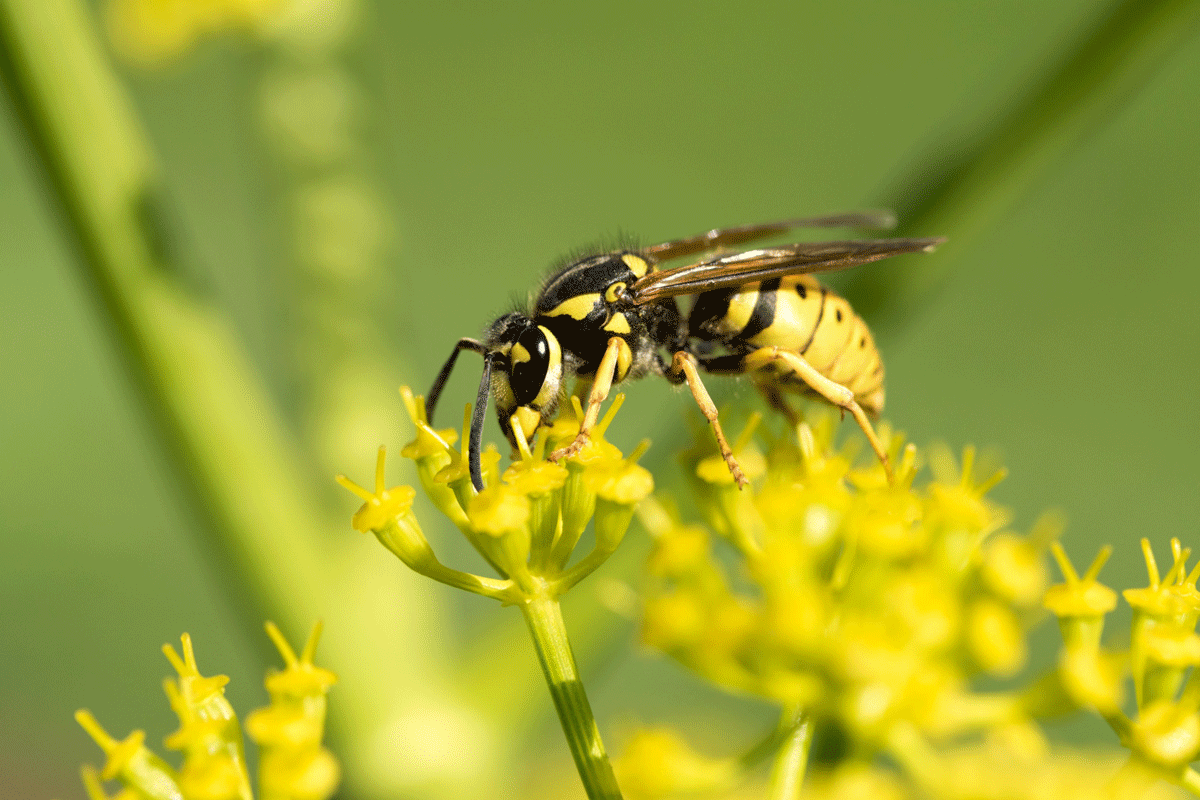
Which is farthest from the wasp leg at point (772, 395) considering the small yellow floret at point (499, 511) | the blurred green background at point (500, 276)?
the small yellow floret at point (499, 511)

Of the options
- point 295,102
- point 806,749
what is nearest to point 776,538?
point 806,749

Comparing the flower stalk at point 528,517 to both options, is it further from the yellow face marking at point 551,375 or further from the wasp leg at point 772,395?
the wasp leg at point 772,395

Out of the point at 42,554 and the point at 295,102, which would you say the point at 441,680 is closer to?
the point at 295,102

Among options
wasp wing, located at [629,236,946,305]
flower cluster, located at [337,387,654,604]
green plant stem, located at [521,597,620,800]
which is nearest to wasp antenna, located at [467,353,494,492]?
flower cluster, located at [337,387,654,604]

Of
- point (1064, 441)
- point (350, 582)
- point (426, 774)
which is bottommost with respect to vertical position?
point (1064, 441)

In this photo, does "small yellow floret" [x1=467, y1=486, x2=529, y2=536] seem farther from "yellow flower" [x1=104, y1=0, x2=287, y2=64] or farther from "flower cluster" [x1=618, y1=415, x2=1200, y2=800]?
"yellow flower" [x1=104, y1=0, x2=287, y2=64]
